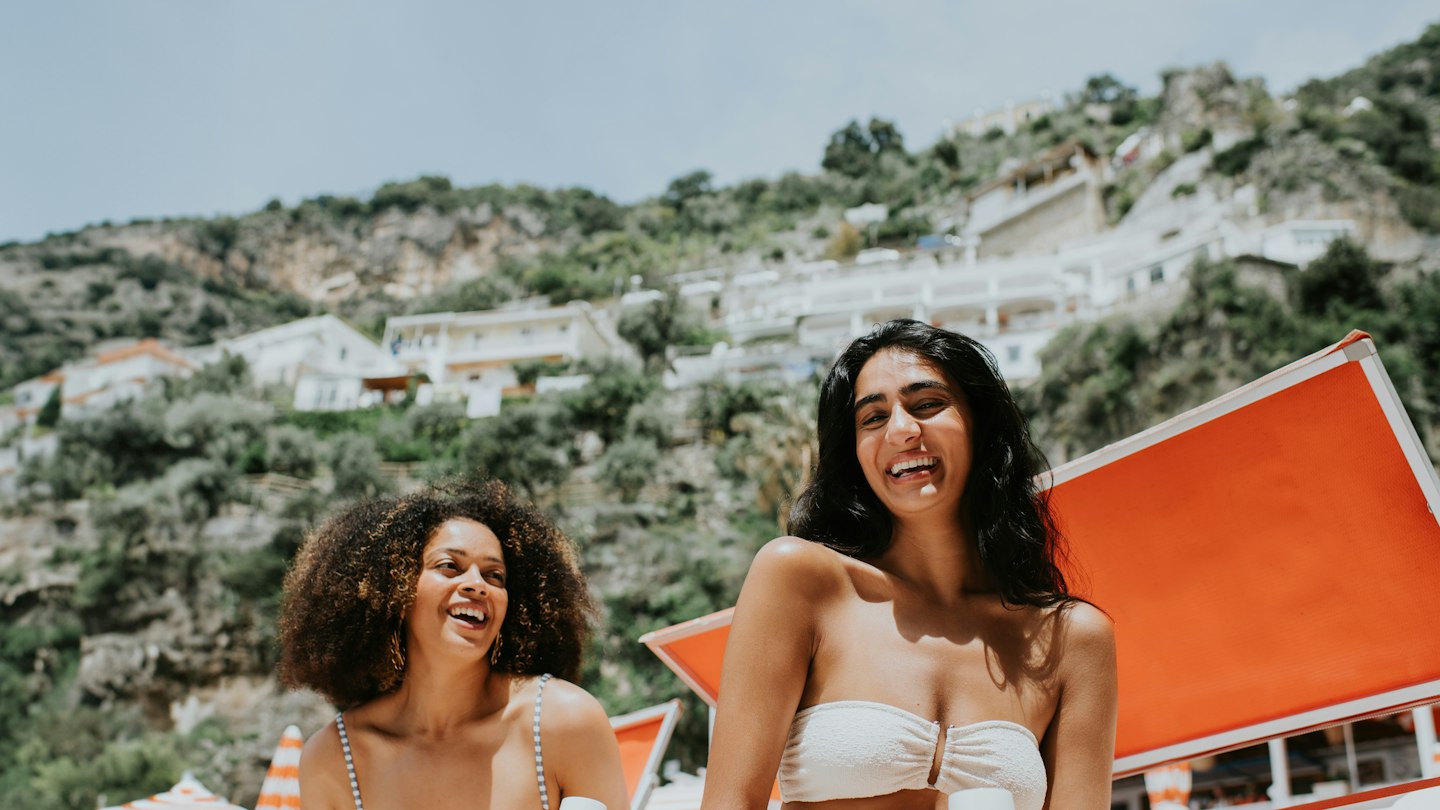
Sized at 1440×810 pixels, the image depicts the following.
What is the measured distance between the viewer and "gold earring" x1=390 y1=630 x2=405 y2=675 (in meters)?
2.88

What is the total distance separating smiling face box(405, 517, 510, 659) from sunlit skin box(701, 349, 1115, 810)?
3.43 ft

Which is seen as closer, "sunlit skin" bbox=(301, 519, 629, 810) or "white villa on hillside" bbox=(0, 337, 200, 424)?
"sunlit skin" bbox=(301, 519, 629, 810)

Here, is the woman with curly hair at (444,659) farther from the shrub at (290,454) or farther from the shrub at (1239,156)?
the shrub at (1239,156)

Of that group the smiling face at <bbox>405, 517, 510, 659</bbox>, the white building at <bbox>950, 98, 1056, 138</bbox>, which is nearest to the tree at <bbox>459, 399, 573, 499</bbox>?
the smiling face at <bbox>405, 517, 510, 659</bbox>

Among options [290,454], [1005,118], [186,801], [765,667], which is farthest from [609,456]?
[1005,118]

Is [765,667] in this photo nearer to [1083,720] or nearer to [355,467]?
[1083,720]

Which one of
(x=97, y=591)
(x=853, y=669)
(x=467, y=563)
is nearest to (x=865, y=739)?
(x=853, y=669)

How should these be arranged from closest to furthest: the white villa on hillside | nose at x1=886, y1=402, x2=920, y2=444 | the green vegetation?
nose at x1=886, y1=402, x2=920, y2=444 → the green vegetation → the white villa on hillside

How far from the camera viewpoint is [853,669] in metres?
1.99

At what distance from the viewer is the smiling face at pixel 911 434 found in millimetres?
2123

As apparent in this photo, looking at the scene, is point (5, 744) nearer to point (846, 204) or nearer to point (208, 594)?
point (208, 594)

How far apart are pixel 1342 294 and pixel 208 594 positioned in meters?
32.0

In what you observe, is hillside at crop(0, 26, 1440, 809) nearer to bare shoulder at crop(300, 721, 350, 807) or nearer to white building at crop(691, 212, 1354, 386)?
white building at crop(691, 212, 1354, 386)

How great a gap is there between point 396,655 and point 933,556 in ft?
5.21
